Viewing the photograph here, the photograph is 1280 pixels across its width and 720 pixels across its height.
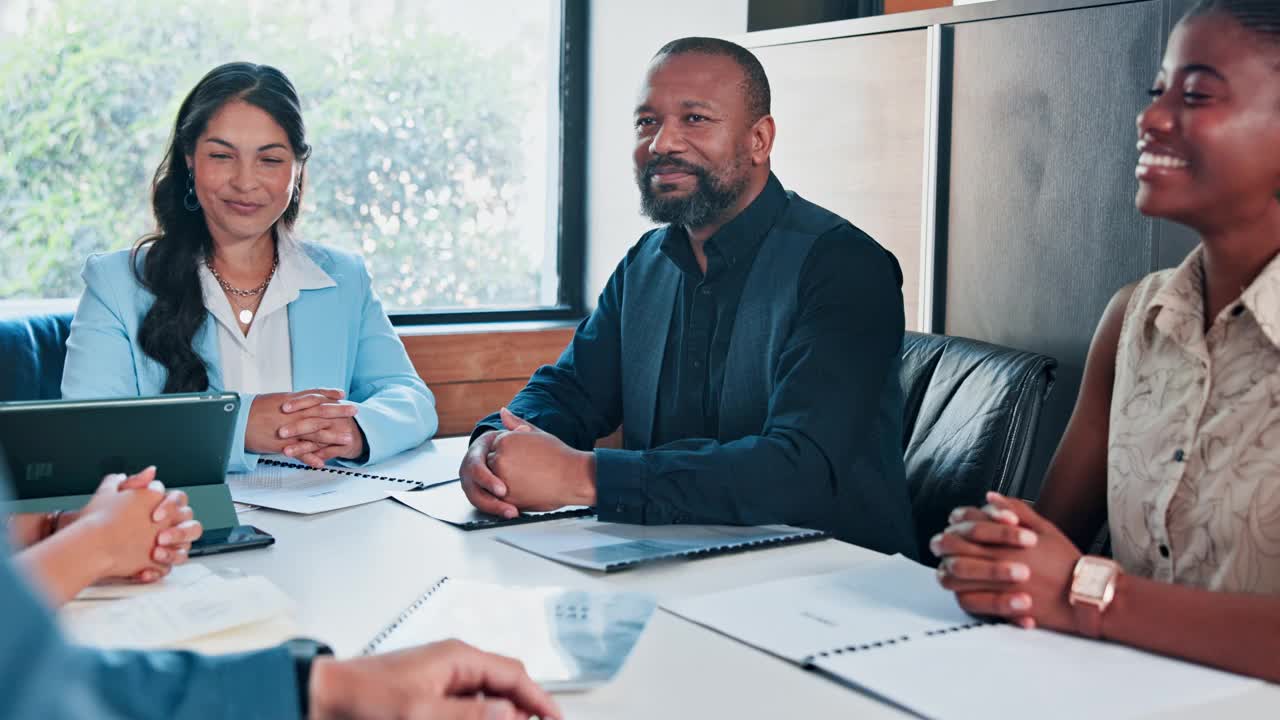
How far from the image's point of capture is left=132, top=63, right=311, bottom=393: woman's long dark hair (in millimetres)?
2299

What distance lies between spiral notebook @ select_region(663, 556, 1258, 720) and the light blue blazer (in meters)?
1.02

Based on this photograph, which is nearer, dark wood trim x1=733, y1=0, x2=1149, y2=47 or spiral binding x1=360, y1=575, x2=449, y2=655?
spiral binding x1=360, y1=575, x2=449, y2=655

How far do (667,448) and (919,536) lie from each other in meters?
0.49

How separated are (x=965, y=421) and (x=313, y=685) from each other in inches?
52.4

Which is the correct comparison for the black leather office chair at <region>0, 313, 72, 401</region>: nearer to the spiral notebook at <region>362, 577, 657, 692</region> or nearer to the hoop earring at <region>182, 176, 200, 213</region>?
the hoop earring at <region>182, 176, 200, 213</region>

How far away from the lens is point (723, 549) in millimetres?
1515

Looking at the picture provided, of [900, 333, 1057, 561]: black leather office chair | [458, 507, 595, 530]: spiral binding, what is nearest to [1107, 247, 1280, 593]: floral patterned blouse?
[900, 333, 1057, 561]: black leather office chair

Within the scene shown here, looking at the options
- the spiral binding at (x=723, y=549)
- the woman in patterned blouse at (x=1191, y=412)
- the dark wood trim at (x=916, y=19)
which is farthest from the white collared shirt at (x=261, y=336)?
the woman in patterned blouse at (x=1191, y=412)

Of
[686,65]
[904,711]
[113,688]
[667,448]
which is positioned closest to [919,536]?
[667,448]

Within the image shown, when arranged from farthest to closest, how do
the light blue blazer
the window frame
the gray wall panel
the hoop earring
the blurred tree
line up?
the window frame
the blurred tree
the hoop earring
the gray wall panel
the light blue blazer

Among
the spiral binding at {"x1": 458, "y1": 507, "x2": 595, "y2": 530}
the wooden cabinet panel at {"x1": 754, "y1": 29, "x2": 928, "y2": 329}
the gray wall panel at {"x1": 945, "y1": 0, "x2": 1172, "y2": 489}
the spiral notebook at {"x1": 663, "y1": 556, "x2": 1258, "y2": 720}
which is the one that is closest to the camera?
the spiral notebook at {"x1": 663, "y1": 556, "x2": 1258, "y2": 720}

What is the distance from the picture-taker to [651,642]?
1180 mm

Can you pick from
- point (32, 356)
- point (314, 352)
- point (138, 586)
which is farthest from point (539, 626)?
point (32, 356)

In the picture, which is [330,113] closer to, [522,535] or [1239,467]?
[522,535]
